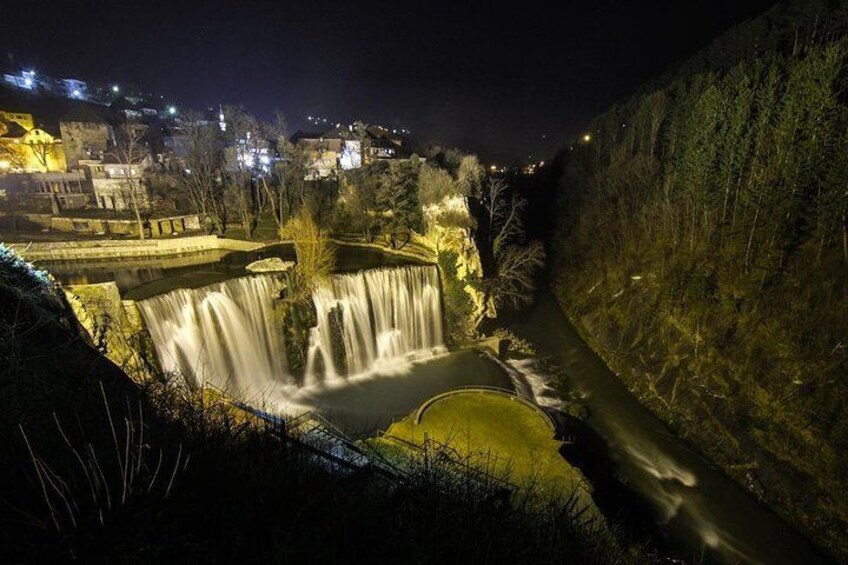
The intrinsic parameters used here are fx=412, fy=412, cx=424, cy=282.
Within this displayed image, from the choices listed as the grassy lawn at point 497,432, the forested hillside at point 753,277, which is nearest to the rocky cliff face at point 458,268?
the forested hillside at point 753,277

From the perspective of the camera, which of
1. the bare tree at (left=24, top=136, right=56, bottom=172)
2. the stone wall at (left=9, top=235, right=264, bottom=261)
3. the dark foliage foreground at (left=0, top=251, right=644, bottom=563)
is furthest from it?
the bare tree at (left=24, top=136, right=56, bottom=172)

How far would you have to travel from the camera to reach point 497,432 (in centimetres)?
1628

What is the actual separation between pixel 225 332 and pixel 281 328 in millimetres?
2951

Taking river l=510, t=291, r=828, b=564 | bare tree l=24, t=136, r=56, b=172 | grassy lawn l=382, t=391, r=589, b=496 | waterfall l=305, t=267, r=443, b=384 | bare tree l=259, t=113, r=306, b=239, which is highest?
bare tree l=24, t=136, r=56, b=172

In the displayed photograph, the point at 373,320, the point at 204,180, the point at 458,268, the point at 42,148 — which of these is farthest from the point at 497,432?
the point at 42,148

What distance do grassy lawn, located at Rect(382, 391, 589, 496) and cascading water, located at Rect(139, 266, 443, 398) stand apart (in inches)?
296

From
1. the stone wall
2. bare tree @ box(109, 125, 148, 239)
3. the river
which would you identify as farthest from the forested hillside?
bare tree @ box(109, 125, 148, 239)

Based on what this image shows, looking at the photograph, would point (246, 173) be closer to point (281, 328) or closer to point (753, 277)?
point (281, 328)

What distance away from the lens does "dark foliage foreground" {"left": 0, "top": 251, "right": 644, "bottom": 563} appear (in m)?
3.36

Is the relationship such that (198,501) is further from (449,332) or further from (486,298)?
(486,298)

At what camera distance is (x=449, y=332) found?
27.8 metres

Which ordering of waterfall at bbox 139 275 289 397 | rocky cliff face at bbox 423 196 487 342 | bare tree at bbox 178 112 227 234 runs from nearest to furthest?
waterfall at bbox 139 275 289 397
rocky cliff face at bbox 423 196 487 342
bare tree at bbox 178 112 227 234

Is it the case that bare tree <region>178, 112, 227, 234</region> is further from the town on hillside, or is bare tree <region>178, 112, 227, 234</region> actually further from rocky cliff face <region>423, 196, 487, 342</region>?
rocky cliff face <region>423, 196, 487, 342</region>

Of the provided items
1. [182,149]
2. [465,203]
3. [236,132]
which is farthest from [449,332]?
[182,149]
